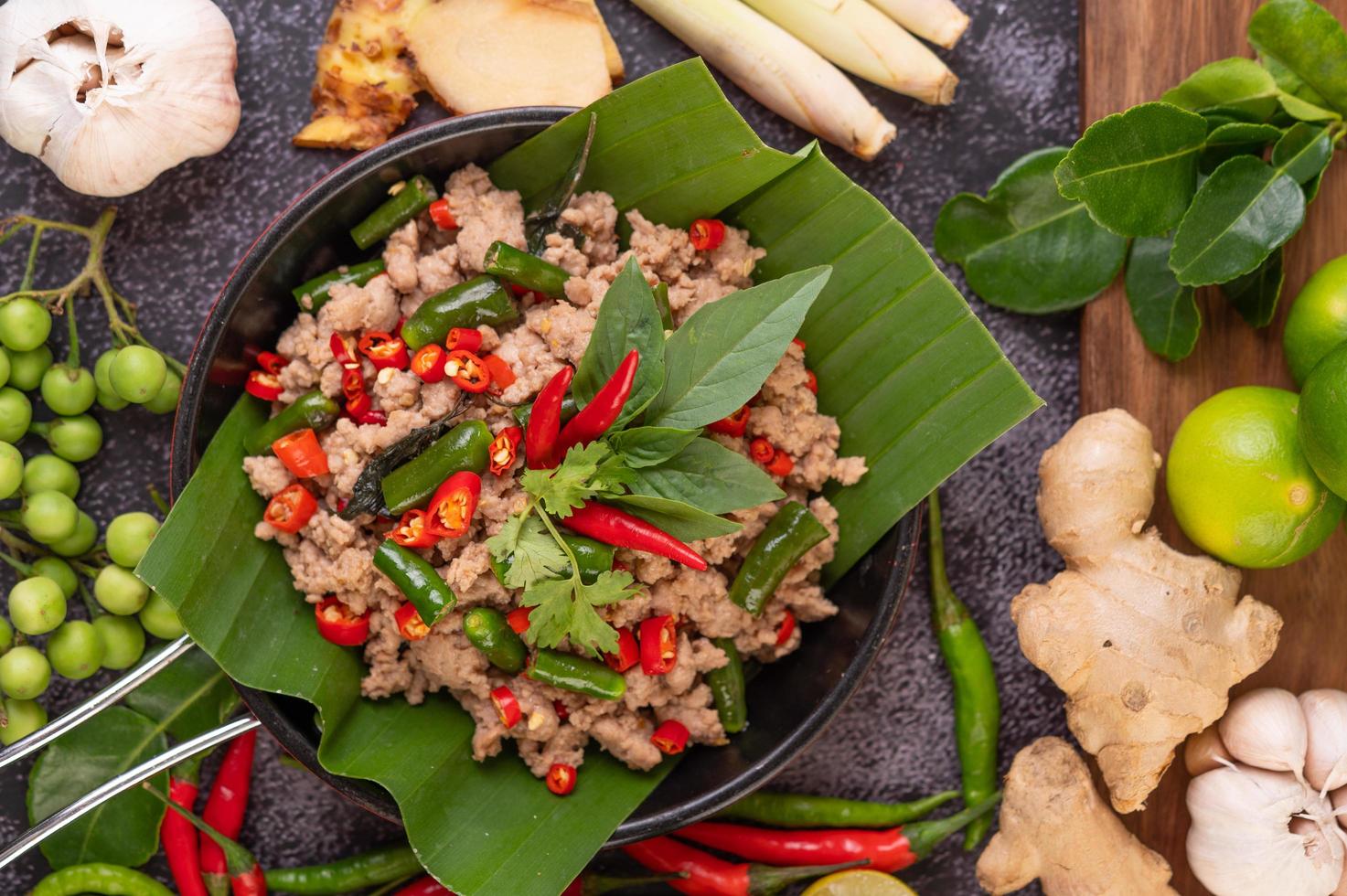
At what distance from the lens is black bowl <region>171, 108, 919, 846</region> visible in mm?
2754

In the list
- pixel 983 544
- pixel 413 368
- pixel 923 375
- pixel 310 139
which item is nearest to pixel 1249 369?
pixel 983 544

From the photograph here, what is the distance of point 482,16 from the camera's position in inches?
126

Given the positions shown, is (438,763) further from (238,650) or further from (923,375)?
(923,375)

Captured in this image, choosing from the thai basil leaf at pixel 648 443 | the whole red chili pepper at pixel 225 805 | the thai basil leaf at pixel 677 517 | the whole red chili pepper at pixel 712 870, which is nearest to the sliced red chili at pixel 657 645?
the thai basil leaf at pixel 677 517

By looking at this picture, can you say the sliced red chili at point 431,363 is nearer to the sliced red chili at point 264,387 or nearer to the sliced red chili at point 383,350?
the sliced red chili at point 383,350

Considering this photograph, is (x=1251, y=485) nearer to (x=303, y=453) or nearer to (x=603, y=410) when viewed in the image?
(x=603, y=410)

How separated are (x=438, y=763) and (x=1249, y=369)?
2.61 m

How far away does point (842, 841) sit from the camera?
340 centimetres

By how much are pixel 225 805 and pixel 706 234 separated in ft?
7.26

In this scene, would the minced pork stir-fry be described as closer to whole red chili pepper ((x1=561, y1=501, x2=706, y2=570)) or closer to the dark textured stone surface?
whole red chili pepper ((x1=561, y1=501, x2=706, y2=570))

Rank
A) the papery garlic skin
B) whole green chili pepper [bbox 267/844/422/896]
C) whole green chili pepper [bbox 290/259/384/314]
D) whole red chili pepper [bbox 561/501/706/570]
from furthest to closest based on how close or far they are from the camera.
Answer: whole green chili pepper [bbox 267/844/422/896] → the papery garlic skin → whole green chili pepper [bbox 290/259/384/314] → whole red chili pepper [bbox 561/501/706/570]

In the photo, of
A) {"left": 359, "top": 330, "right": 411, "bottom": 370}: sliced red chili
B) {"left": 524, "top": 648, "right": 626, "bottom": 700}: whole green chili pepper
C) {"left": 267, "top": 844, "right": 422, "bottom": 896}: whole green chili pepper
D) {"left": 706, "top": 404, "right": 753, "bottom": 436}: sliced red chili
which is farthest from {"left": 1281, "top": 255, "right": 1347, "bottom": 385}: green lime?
{"left": 267, "top": 844, "right": 422, "bottom": 896}: whole green chili pepper

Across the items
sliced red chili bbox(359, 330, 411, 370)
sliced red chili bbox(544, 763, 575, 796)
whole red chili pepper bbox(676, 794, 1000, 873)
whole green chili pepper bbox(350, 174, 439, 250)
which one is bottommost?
whole red chili pepper bbox(676, 794, 1000, 873)

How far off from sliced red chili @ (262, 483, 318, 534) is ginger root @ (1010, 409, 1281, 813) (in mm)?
1945
